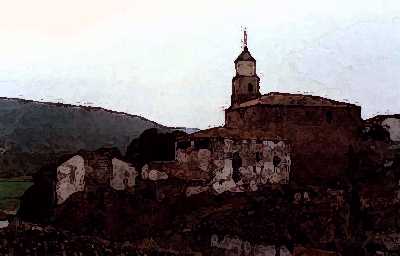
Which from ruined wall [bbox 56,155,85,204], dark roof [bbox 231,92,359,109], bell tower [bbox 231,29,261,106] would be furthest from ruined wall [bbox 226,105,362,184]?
ruined wall [bbox 56,155,85,204]

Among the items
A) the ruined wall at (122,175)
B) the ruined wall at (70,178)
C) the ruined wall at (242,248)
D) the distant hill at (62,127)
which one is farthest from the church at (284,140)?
the distant hill at (62,127)

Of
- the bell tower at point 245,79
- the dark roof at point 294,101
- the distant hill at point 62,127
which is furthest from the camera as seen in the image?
the distant hill at point 62,127

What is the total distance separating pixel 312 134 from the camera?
35.2 meters

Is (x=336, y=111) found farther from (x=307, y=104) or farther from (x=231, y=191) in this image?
(x=231, y=191)

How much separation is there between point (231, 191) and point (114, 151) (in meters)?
6.32

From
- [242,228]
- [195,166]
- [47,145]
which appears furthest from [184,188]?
[47,145]

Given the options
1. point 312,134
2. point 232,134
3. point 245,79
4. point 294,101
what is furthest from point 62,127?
point 232,134

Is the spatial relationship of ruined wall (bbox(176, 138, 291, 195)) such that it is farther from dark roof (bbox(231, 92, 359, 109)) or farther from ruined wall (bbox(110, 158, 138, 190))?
dark roof (bbox(231, 92, 359, 109))

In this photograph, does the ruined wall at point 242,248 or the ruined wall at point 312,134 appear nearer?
the ruined wall at point 242,248

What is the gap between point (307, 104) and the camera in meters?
35.7

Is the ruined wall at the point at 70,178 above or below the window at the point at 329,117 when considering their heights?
below

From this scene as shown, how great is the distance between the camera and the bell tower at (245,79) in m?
42.0

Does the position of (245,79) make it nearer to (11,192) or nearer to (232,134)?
(232,134)

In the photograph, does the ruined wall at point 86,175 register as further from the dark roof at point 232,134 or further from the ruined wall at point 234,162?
the dark roof at point 232,134
